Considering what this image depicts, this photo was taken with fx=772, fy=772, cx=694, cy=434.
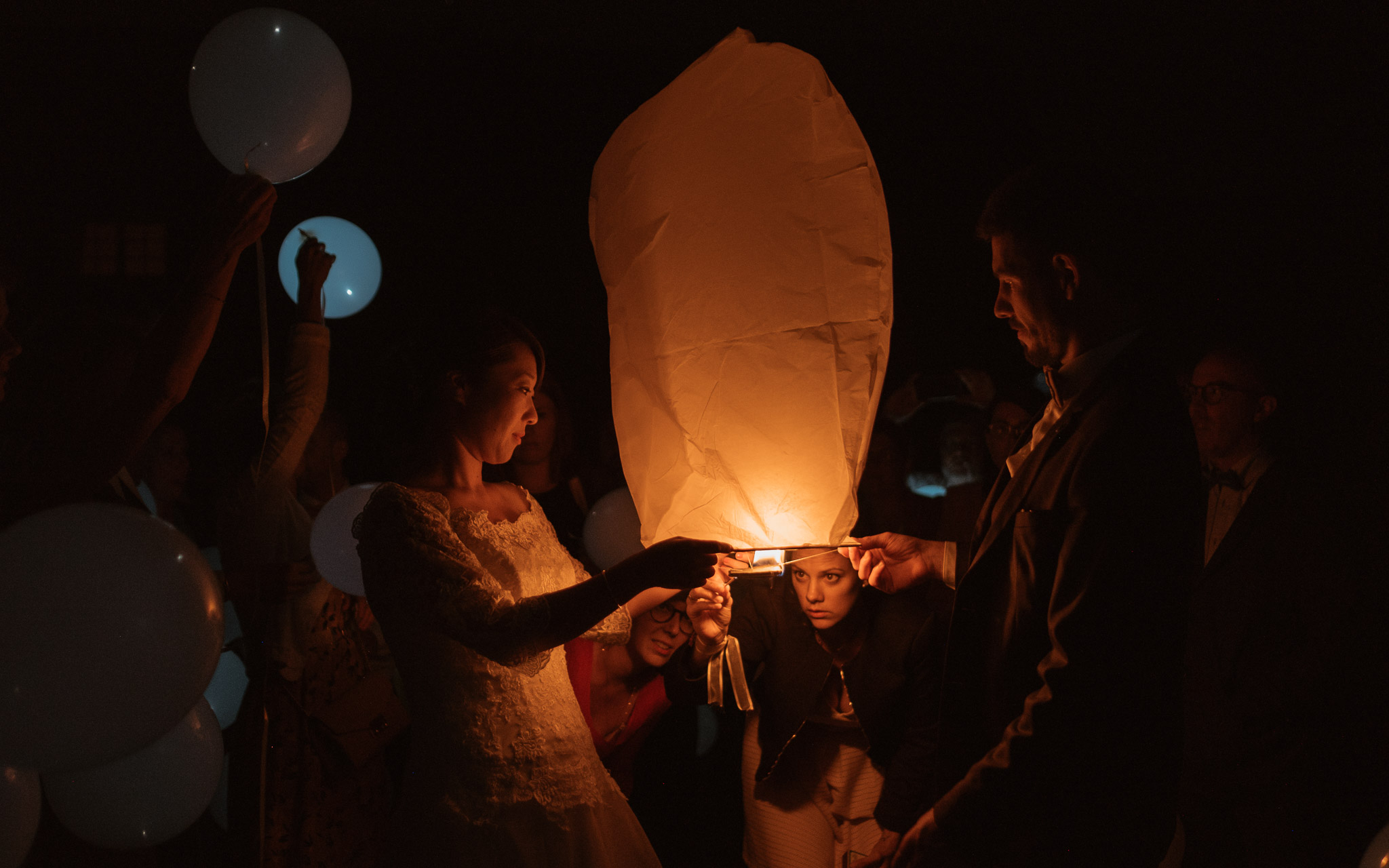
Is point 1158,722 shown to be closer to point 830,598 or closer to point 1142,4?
point 830,598

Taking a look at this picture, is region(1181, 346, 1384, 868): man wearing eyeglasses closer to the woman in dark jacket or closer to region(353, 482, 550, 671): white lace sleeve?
the woman in dark jacket

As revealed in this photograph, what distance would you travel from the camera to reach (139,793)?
1719mm

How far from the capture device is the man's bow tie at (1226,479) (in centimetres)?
237

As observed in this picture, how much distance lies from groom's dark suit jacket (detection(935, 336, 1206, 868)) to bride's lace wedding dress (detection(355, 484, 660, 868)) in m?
0.68

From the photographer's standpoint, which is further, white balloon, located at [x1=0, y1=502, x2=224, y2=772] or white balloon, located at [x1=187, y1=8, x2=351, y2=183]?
white balloon, located at [x1=187, y1=8, x2=351, y2=183]

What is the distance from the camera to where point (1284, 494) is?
2.21 meters

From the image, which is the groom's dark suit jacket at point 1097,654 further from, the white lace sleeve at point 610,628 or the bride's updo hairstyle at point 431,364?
the bride's updo hairstyle at point 431,364

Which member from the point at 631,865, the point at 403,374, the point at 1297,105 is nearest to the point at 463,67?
the point at 403,374

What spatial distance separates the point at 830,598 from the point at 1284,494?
1331 mm

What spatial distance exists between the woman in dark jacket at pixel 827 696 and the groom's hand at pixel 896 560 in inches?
12.5

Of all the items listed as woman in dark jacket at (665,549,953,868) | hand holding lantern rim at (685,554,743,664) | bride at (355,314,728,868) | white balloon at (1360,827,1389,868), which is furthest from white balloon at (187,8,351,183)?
white balloon at (1360,827,1389,868)

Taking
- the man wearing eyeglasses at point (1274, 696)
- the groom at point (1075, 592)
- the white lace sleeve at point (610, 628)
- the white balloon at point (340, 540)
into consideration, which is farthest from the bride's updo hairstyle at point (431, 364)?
the man wearing eyeglasses at point (1274, 696)

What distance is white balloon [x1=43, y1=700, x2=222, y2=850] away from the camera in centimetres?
169

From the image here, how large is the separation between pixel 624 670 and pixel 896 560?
0.82 m
